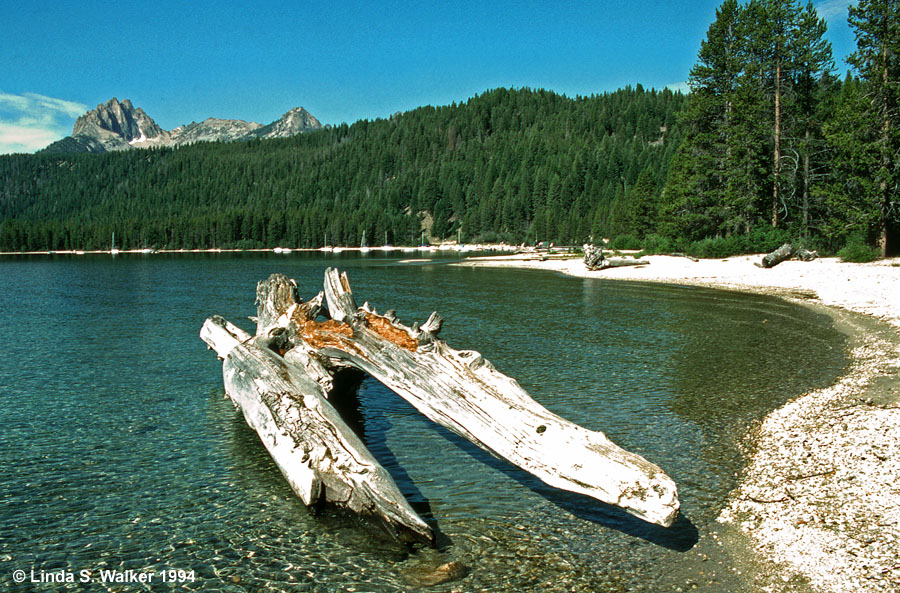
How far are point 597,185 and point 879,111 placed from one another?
13903cm

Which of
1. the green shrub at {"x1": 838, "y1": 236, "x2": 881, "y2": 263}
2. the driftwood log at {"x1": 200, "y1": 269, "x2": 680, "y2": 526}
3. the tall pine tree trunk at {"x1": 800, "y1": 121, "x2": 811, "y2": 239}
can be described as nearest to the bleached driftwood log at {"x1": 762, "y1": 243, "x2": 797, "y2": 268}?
the green shrub at {"x1": 838, "y1": 236, "x2": 881, "y2": 263}

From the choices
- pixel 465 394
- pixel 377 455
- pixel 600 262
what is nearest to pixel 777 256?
pixel 600 262

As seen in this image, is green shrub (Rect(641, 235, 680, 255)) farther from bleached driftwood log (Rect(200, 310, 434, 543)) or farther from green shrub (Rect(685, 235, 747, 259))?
bleached driftwood log (Rect(200, 310, 434, 543))

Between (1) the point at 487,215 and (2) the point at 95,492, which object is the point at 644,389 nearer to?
(2) the point at 95,492

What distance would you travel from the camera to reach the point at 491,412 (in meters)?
8.41

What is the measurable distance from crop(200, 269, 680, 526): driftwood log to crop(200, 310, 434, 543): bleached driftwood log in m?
0.14

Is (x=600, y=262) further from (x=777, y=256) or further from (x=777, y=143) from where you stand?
(x=777, y=143)

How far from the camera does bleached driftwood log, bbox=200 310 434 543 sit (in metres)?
7.28

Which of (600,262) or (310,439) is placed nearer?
(310,439)

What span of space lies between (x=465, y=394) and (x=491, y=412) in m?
0.60

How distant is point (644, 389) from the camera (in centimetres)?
1441

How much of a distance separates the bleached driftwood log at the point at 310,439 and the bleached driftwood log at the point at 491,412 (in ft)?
3.74

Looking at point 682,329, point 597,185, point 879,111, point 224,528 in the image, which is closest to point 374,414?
point 224,528

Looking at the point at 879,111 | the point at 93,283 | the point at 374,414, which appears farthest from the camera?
the point at 93,283
